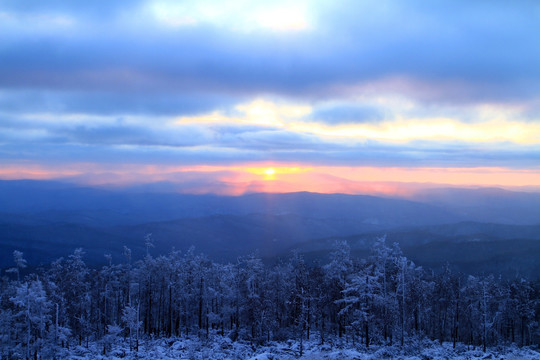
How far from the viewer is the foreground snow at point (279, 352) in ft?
131

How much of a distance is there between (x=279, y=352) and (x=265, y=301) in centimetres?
930

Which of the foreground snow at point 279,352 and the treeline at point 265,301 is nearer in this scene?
the foreground snow at point 279,352

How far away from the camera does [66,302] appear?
51.4 meters

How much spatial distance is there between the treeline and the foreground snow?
1.82 metres

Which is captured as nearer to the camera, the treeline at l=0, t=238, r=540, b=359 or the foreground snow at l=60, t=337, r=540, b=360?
the foreground snow at l=60, t=337, r=540, b=360

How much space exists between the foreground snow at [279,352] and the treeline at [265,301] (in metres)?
1.82

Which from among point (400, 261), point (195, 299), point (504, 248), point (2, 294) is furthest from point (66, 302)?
point (504, 248)

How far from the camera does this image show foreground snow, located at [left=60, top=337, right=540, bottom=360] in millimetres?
39969

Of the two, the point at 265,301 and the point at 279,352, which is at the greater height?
the point at 265,301

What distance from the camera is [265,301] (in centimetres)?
5222

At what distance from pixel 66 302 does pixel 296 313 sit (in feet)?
103

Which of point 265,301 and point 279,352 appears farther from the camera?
point 265,301

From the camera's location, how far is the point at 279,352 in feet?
143

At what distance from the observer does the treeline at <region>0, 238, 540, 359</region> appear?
4416 centimetres
